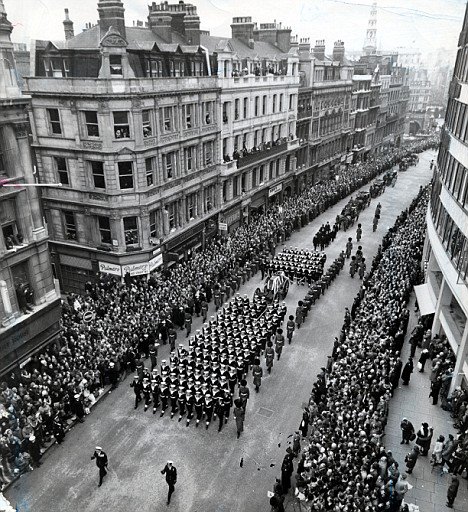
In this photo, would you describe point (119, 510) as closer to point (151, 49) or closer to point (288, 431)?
point (288, 431)

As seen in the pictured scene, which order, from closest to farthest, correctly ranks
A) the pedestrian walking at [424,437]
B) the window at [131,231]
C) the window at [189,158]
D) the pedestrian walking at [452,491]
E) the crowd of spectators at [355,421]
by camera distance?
the crowd of spectators at [355,421] < the pedestrian walking at [452,491] < the pedestrian walking at [424,437] < the window at [131,231] < the window at [189,158]

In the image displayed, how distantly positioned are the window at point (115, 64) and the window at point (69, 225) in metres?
9.76

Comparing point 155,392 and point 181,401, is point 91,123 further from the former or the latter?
point 181,401

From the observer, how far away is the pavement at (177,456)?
51.6 feet

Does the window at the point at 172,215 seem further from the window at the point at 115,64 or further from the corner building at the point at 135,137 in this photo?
the window at the point at 115,64

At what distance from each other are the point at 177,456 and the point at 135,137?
18.3 m

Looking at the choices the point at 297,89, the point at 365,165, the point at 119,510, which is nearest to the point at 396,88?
the point at 365,165

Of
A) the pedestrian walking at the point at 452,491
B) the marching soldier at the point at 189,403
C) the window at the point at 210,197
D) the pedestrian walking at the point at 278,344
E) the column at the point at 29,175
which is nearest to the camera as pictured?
the pedestrian walking at the point at 452,491

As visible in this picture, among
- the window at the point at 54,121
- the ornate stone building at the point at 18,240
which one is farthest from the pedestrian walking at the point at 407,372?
the window at the point at 54,121

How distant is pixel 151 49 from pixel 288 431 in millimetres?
23891

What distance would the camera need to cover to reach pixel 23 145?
20.1 meters

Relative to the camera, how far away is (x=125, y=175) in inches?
1115

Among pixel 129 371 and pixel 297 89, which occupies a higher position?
pixel 297 89

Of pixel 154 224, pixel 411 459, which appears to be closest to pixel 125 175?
pixel 154 224
